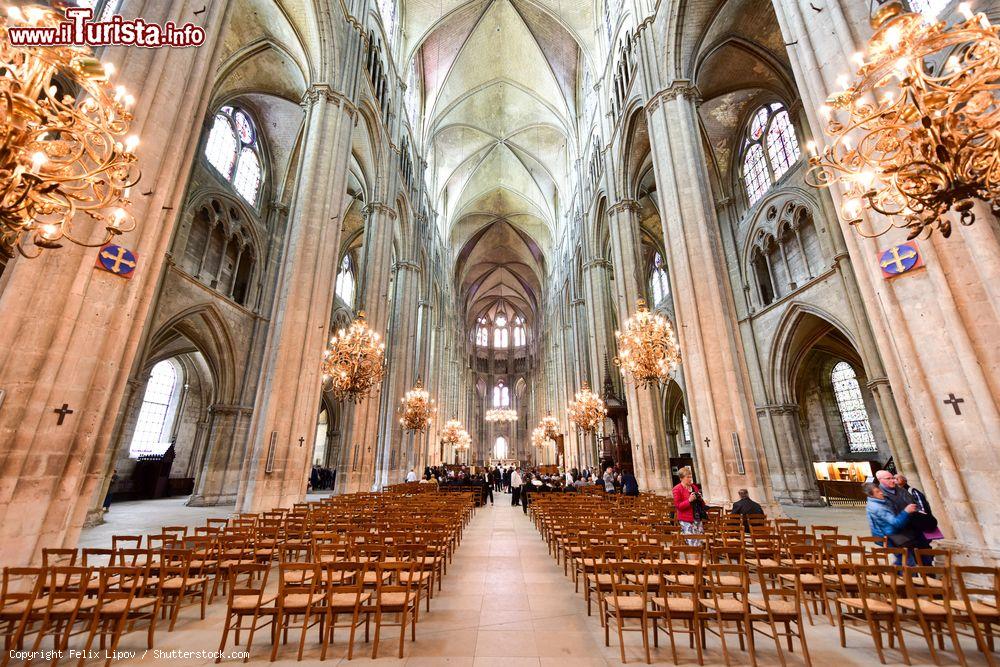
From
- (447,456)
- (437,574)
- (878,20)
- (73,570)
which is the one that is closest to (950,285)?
(878,20)

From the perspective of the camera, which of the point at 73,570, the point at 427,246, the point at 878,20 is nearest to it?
the point at 73,570

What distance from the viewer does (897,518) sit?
4438 mm

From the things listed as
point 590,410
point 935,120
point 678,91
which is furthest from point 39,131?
point 590,410

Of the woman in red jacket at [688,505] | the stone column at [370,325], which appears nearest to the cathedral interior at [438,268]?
the stone column at [370,325]

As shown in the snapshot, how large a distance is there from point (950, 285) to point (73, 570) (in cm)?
944

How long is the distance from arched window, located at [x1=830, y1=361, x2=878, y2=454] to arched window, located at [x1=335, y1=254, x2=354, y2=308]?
2514 centimetres

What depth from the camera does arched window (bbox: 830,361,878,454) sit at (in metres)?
16.7

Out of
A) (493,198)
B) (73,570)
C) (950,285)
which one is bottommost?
(73,570)

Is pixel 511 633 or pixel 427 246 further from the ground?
pixel 427 246

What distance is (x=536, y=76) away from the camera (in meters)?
26.8

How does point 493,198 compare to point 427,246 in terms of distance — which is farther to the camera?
point 493,198

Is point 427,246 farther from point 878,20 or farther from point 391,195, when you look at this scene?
point 878,20

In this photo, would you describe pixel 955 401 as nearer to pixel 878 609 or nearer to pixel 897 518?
pixel 897 518

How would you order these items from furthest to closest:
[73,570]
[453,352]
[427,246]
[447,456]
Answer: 1. [453,352]
2. [447,456]
3. [427,246]
4. [73,570]
